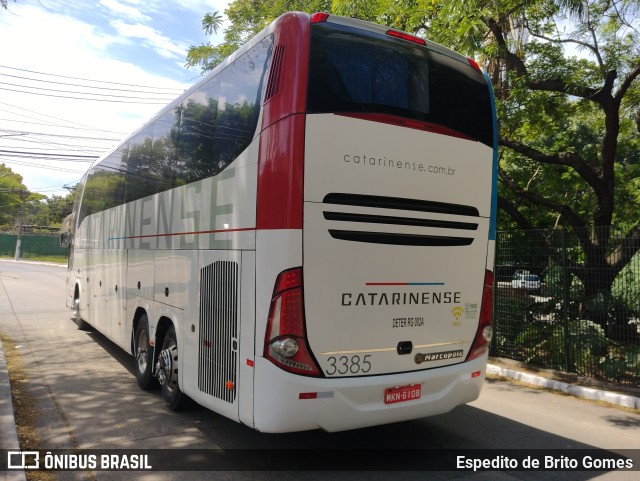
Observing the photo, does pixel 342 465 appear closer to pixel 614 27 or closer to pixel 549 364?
pixel 549 364

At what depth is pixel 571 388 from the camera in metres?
7.69

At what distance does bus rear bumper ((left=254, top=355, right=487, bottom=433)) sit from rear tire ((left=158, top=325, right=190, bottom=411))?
2163 millimetres

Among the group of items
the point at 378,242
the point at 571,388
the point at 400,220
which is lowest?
the point at 571,388

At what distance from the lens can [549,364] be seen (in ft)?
28.7

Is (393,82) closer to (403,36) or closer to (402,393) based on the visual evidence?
(403,36)

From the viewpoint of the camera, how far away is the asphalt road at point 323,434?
180 inches

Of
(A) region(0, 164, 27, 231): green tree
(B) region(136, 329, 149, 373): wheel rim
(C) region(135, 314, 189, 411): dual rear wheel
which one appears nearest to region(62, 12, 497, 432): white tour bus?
(C) region(135, 314, 189, 411): dual rear wheel

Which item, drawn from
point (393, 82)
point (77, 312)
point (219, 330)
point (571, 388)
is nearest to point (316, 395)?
point (219, 330)

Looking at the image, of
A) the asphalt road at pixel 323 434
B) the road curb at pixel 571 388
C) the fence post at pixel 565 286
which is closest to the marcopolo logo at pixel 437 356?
A: the asphalt road at pixel 323 434

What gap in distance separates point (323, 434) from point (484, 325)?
2066 mm

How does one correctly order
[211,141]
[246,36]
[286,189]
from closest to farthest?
[286,189]
[211,141]
[246,36]

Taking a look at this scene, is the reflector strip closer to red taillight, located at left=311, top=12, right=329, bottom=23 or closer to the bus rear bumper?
the bus rear bumper

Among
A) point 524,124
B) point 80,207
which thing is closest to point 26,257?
point 80,207

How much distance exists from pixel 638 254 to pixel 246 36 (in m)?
10.4
